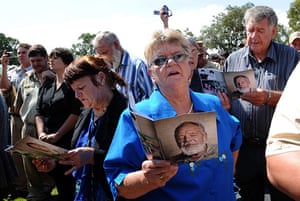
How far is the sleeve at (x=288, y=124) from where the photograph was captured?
121 cm

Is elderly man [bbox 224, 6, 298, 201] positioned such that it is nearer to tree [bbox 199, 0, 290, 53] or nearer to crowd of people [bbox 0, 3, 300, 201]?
crowd of people [bbox 0, 3, 300, 201]

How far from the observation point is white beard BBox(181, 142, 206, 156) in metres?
1.63

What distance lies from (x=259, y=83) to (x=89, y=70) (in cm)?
144

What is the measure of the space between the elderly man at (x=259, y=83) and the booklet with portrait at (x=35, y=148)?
155 cm

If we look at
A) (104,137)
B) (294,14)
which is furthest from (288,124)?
(294,14)

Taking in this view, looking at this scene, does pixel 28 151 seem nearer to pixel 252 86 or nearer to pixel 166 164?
pixel 166 164

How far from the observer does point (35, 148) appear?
2.71m

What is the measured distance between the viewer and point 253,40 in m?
3.41

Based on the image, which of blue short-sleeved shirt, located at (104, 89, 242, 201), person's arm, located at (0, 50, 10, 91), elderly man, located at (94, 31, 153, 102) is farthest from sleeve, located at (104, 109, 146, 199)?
person's arm, located at (0, 50, 10, 91)

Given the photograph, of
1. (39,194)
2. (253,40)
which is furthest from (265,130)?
(39,194)

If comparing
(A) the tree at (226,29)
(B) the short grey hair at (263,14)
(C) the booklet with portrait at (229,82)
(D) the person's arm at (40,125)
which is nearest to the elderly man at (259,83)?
(B) the short grey hair at (263,14)

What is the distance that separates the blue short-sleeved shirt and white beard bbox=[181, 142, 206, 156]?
32 centimetres

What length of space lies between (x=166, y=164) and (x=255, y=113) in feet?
6.26

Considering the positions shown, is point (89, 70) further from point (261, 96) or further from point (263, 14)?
point (263, 14)
